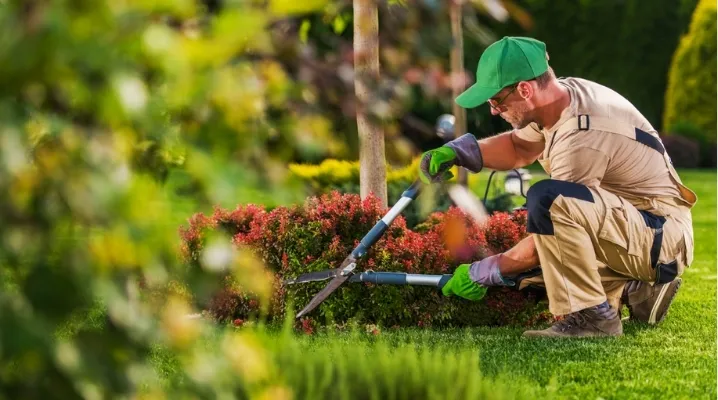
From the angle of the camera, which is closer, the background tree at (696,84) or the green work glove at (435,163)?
the green work glove at (435,163)

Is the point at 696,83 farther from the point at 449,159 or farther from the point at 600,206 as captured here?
the point at 600,206

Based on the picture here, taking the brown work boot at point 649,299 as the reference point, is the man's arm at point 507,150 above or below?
above

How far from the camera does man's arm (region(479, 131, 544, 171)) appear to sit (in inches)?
190

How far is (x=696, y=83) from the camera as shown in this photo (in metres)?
19.0

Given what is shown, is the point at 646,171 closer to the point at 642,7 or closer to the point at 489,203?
the point at 489,203

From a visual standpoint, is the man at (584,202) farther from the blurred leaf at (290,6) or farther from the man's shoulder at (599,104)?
the blurred leaf at (290,6)

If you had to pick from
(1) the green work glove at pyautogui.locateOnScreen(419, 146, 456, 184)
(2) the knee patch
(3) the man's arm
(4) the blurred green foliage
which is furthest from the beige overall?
(4) the blurred green foliage

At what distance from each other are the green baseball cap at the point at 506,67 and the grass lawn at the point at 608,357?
39.5 inches

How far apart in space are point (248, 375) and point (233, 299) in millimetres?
3647

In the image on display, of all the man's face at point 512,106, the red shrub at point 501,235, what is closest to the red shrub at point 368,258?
the red shrub at point 501,235

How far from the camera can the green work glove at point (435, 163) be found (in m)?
4.66

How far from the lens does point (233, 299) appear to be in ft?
16.8

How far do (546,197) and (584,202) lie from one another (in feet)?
0.53

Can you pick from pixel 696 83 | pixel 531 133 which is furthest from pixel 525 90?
pixel 696 83
